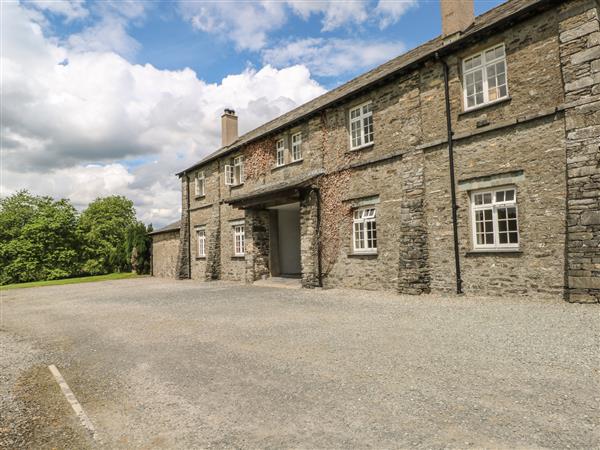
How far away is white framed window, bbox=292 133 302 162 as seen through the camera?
660 inches

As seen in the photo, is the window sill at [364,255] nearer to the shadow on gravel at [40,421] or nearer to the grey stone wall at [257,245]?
the grey stone wall at [257,245]

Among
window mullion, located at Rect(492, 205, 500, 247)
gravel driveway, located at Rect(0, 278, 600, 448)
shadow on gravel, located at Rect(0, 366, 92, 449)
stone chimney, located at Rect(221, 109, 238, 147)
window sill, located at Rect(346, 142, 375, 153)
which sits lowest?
shadow on gravel, located at Rect(0, 366, 92, 449)

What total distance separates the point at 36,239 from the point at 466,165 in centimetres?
4132

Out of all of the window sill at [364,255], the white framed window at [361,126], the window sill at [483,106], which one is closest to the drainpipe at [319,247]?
the window sill at [364,255]

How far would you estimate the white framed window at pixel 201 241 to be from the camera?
23.3 metres

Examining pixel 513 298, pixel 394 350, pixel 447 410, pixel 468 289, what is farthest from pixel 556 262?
pixel 447 410

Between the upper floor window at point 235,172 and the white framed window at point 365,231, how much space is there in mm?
9006

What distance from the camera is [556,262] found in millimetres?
8656

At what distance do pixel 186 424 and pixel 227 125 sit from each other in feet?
76.0

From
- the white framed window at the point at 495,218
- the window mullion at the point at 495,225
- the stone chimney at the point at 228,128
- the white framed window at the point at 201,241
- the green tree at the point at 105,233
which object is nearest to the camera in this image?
the white framed window at the point at 495,218

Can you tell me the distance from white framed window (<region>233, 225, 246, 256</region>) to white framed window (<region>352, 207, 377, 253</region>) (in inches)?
313

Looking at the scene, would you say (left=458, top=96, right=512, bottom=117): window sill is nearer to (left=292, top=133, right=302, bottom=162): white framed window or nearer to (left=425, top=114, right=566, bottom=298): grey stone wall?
(left=425, top=114, right=566, bottom=298): grey stone wall

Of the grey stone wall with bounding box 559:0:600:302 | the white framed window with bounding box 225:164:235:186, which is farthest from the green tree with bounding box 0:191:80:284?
the grey stone wall with bounding box 559:0:600:302

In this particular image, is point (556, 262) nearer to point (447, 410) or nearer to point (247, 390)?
point (447, 410)
